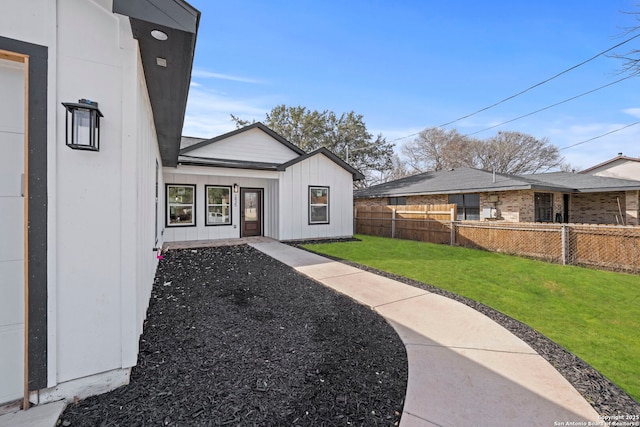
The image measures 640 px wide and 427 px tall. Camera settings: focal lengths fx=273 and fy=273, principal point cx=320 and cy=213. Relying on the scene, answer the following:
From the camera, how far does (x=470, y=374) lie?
246 cm

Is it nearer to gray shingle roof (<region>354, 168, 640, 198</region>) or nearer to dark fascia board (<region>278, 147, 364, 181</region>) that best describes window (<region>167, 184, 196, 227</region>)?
dark fascia board (<region>278, 147, 364, 181</region>)

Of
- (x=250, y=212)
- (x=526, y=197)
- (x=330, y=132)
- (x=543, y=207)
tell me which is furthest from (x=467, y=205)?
(x=330, y=132)

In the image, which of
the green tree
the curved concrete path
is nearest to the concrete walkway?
the curved concrete path

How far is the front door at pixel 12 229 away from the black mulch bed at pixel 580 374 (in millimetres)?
4301

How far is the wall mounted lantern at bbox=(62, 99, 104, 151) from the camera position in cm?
196

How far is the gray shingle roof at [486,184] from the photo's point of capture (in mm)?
11712

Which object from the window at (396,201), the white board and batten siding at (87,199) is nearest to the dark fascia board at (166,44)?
the white board and batten siding at (87,199)

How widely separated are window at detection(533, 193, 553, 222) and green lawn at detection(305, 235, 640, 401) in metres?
5.96

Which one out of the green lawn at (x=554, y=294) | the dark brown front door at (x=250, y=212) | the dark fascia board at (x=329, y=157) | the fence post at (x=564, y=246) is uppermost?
the dark fascia board at (x=329, y=157)

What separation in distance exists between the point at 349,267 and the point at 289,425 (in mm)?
4904

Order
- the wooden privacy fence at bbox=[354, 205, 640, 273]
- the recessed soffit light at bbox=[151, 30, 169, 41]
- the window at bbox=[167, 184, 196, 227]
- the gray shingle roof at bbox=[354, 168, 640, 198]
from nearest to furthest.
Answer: the recessed soffit light at bbox=[151, 30, 169, 41]
the wooden privacy fence at bbox=[354, 205, 640, 273]
the window at bbox=[167, 184, 196, 227]
the gray shingle roof at bbox=[354, 168, 640, 198]

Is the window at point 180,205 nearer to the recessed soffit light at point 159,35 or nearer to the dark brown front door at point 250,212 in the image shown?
the dark brown front door at point 250,212

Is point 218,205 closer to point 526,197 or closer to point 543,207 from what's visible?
point 526,197

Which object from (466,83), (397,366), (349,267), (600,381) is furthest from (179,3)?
(466,83)
